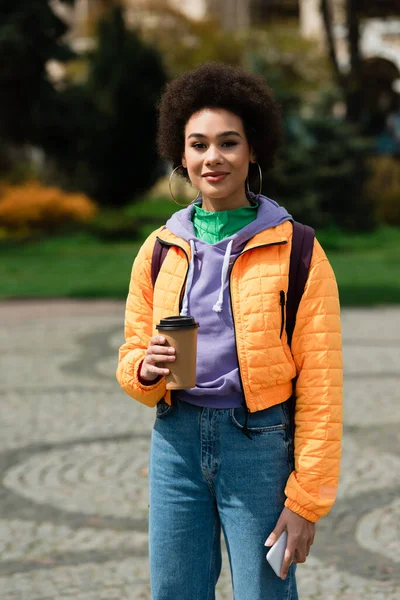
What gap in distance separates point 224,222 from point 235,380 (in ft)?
1.48

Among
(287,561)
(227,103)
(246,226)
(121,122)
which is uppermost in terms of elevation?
(121,122)

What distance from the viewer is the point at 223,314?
2.63m

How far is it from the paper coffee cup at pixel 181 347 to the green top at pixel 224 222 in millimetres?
346

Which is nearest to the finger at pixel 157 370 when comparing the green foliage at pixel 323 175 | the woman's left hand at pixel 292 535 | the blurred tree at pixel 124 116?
the woman's left hand at pixel 292 535

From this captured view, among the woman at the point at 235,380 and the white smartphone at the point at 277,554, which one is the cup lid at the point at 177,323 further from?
the white smartphone at the point at 277,554

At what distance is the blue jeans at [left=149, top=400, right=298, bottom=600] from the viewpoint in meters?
2.59

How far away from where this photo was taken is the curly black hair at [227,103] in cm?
265

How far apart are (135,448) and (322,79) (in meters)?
34.6

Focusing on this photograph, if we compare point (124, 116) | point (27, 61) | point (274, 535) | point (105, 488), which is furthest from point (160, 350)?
point (124, 116)

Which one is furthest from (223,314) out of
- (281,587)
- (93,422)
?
(93,422)

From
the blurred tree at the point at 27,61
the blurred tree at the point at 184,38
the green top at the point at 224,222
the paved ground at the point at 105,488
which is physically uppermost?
the blurred tree at the point at 184,38

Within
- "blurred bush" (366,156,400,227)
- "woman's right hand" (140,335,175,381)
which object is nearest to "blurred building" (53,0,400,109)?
"blurred bush" (366,156,400,227)

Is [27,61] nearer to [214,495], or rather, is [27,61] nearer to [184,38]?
[214,495]

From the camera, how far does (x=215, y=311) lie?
262 centimetres
